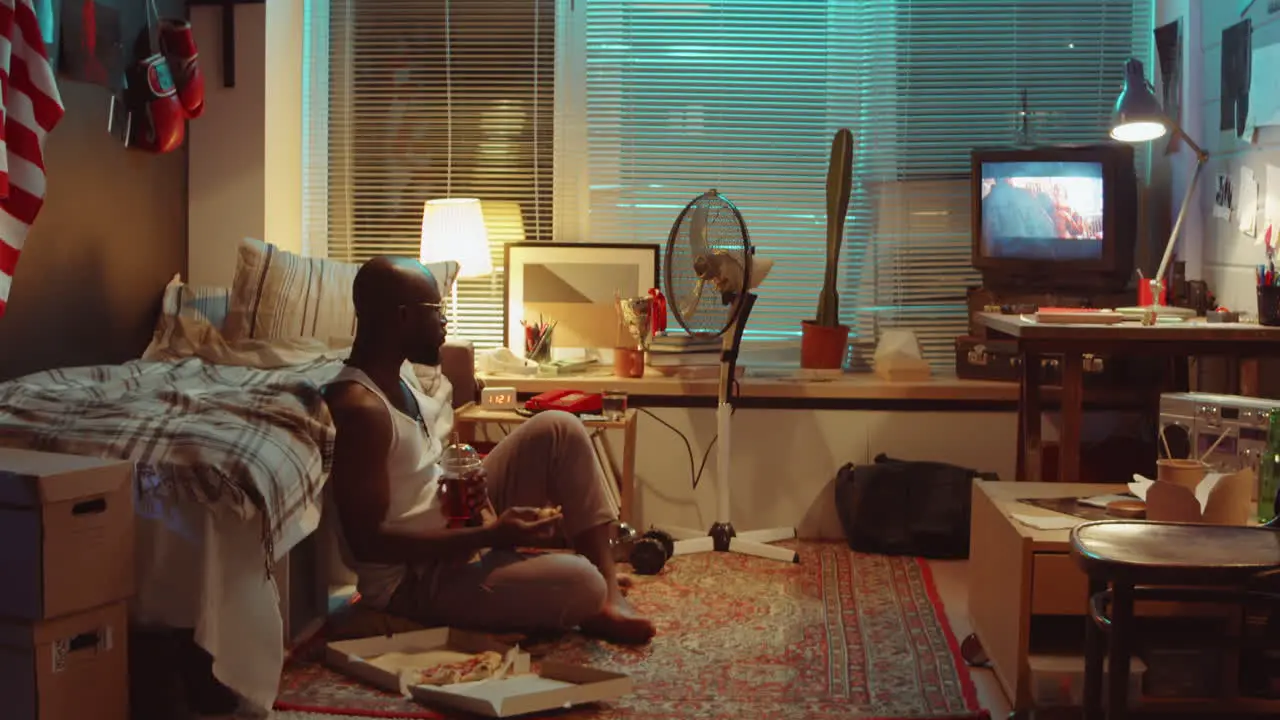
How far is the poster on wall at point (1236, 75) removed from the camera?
3893mm

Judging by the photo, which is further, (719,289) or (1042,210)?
(1042,210)

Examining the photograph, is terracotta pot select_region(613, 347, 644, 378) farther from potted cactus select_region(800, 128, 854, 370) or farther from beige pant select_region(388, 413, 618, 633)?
beige pant select_region(388, 413, 618, 633)

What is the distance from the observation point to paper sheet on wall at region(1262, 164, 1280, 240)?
3678mm

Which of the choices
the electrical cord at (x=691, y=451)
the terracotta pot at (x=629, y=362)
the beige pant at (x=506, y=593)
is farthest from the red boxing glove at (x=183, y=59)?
the beige pant at (x=506, y=593)

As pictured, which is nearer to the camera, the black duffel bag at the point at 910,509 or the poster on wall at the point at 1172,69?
the black duffel bag at the point at 910,509

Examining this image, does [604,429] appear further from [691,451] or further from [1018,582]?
[1018,582]

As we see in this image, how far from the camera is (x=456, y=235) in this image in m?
4.69

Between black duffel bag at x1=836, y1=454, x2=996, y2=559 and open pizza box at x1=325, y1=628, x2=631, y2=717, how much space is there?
1710 mm

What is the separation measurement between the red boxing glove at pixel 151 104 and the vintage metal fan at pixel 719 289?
5.30 ft

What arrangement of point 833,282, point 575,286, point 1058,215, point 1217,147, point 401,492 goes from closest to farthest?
point 401,492 → point 1217,147 → point 1058,215 → point 833,282 → point 575,286

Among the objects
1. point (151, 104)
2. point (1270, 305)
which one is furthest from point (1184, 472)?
point (151, 104)

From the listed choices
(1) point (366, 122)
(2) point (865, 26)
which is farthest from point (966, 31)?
(1) point (366, 122)

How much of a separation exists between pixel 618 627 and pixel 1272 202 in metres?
2.12

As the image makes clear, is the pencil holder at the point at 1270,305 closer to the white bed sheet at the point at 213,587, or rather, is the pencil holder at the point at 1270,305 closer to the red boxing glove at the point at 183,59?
the white bed sheet at the point at 213,587
